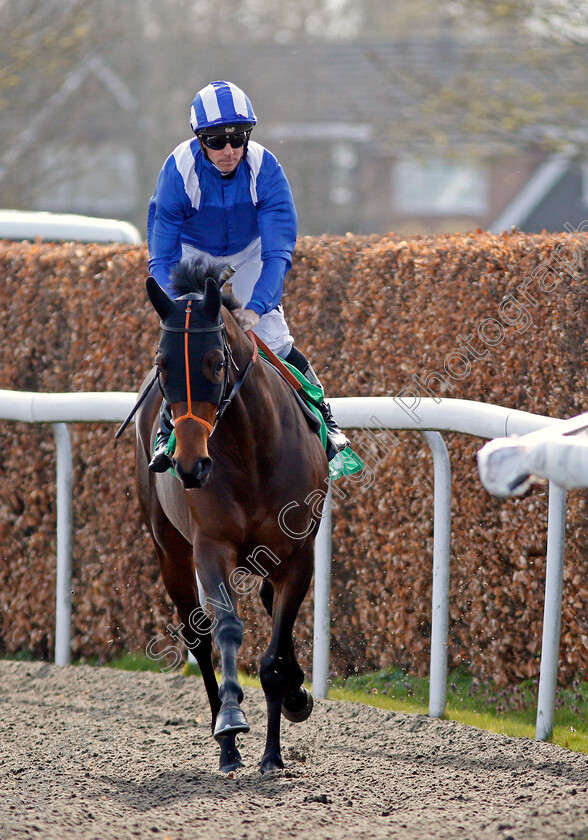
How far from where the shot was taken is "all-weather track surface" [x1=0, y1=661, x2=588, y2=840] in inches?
126

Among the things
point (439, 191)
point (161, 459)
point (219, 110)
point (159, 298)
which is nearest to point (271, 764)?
point (161, 459)

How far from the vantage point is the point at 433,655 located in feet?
14.7

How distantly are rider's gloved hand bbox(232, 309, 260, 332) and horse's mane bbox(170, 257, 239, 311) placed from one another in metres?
0.17

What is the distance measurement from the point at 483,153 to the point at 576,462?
662 inches

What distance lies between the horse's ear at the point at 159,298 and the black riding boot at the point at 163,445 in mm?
306

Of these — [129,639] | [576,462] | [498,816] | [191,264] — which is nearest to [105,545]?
[129,639]

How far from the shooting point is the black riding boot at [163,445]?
376 cm

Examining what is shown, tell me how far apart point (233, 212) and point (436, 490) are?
1.34 metres

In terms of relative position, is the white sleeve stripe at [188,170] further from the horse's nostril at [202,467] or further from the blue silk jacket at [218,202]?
the horse's nostril at [202,467]

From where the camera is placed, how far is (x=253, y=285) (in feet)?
14.9

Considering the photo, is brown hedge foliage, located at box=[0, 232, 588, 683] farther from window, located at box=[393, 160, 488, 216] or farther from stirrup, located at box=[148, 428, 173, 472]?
window, located at box=[393, 160, 488, 216]

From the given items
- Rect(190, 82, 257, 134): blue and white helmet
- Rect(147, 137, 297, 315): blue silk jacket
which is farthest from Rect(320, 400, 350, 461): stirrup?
Rect(190, 82, 257, 134): blue and white helmet

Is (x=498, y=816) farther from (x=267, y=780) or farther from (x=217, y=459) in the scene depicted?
(x=217, y=459)

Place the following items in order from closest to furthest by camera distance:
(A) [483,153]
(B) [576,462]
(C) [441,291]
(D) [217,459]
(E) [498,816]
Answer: (B) [576,462] → (E) [498,816] → (D) [217,459] → (C) [441,291] → (A) [483,153]
